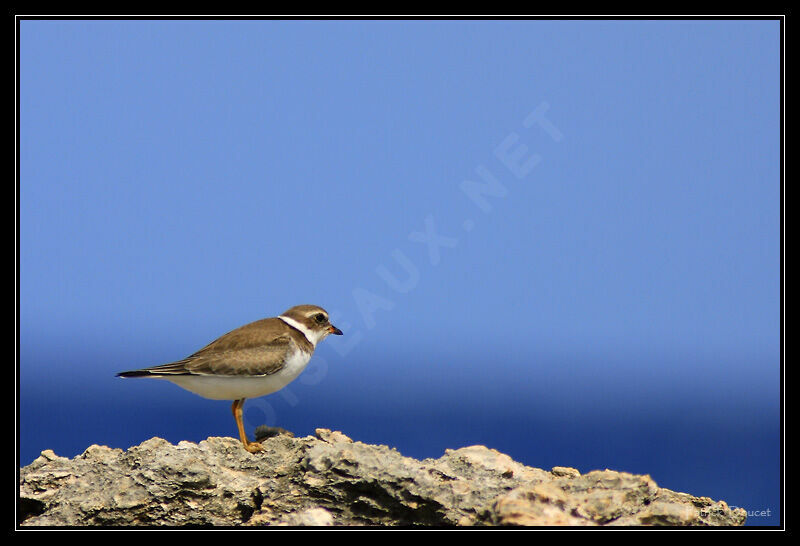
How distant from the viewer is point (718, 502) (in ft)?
28.8

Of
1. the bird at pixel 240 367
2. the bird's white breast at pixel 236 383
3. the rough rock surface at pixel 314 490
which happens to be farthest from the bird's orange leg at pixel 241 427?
the rough rock surface at pixel 314 490

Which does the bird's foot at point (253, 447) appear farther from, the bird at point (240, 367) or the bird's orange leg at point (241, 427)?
the bird at point (240, 367)

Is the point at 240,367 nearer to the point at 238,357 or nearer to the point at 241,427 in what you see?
the point at 238,357

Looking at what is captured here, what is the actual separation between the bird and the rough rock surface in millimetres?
1405

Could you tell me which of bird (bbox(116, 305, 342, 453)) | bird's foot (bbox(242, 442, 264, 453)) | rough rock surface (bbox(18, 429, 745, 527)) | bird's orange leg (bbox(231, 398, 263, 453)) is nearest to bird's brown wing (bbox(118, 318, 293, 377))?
bird (bbox(116, 305, 342, 453))

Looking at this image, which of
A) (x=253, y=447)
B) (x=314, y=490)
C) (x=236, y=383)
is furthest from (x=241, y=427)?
(x=314, y=490)

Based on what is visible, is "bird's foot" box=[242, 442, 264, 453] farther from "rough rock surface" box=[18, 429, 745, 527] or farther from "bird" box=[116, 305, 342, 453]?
"bird" box=[116, 305, 342, 453]

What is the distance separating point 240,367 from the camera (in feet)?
34.6

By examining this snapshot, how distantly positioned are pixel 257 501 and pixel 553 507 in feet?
11.6

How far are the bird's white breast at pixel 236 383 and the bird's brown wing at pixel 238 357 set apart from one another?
0.24ft

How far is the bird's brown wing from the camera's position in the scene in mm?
10555

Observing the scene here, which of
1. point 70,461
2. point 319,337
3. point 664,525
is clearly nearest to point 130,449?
point 70,461

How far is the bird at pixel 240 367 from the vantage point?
1053cm
